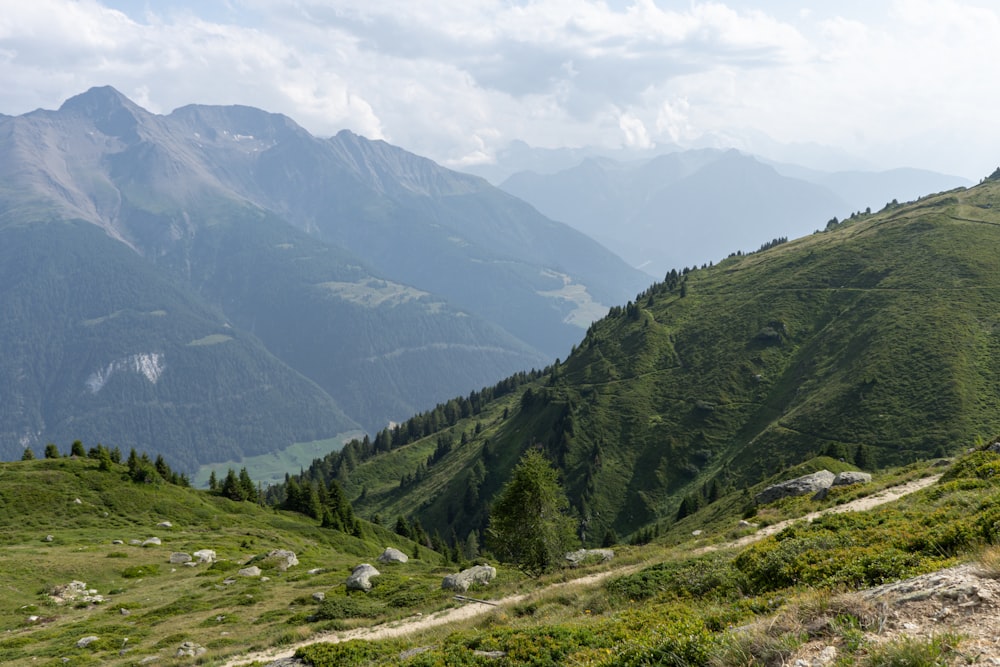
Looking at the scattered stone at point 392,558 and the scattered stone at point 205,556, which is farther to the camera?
the scattered stone at point 392,558

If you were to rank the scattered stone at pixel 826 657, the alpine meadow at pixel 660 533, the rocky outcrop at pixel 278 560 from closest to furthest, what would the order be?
the scattered stone at pixel 826 657, the alpine meadow at pixel 660 533, the rocky outcrop at pixel 278 560

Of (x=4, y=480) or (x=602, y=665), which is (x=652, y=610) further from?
(x=4, y=480)

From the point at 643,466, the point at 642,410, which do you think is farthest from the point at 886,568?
the point at 642,410

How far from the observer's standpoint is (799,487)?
54.8 meters

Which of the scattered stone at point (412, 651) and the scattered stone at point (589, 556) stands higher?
the scattered stone at point (412, 651)

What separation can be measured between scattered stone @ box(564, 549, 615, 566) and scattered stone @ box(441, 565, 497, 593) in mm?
8037

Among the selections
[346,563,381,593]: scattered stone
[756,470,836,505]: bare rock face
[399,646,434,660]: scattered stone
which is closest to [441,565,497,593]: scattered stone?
[346,563,381,593]: scattered stone

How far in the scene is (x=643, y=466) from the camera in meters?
147

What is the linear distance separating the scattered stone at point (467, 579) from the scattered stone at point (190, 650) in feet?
54.8

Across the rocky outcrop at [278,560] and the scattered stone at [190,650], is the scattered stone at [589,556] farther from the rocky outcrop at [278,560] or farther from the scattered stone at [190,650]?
the rocky outcrop at [278,560]

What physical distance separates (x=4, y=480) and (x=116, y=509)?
15363 millimetres

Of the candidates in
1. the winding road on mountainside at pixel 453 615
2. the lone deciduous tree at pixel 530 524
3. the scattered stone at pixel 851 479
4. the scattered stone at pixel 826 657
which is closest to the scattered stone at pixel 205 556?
the lone deciduous tree at pixel 530 524

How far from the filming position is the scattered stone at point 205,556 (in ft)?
207

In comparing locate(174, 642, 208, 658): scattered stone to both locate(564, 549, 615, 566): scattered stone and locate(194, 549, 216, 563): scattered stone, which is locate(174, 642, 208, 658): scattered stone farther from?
locate(194, 549, 216, 563): scattered stone
